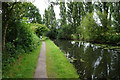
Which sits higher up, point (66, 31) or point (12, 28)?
point (12, 28)

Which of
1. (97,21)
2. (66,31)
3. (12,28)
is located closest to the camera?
(12,28)

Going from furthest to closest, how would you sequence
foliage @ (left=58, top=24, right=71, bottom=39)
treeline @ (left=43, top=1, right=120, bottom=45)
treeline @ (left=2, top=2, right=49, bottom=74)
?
1. foliage @ (left=58, top=24, right=71, bottom=39)
2. treeline @ (left=43, top=1, right=120, bottom=45)
3. treeline @ (left=2, top=2, right=49, bottom=74)

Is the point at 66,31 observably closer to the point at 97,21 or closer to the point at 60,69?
the point at 97,21

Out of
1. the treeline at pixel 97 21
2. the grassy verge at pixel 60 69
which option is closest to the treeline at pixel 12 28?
the grassy verge at pixel 60 69

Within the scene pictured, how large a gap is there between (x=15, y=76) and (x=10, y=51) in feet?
8.63

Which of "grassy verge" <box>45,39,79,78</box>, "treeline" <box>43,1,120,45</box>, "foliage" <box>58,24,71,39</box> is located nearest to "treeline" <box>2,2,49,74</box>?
"grassy verge" <box>45,39,79,78</box>

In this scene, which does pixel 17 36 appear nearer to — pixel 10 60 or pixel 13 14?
pixel 13 14

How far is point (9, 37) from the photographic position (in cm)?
782

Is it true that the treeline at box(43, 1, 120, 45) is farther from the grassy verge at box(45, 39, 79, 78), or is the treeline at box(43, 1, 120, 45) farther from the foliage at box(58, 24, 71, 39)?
the grassy verge at box(45, 39, 79, 78)

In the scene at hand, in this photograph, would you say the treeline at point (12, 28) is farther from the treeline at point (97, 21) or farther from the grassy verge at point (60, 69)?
the treeline at point (97, 21)

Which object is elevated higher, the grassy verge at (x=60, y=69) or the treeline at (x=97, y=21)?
the treeline at (x=97, y=21)

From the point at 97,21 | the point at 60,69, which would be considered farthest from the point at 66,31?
the point at 60,69

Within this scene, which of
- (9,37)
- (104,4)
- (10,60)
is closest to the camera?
(10,60)

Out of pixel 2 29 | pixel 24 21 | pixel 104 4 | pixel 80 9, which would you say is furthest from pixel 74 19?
pixel 2 29
